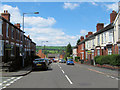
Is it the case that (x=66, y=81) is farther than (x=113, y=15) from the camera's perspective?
No

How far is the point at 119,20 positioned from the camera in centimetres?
2430

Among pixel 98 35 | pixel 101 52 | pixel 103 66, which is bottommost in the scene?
pixel 103 66

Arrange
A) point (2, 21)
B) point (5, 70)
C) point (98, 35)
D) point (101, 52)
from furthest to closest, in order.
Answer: point (98, 35) → point (101, 52) → point (2, 21) → point (5, 70)

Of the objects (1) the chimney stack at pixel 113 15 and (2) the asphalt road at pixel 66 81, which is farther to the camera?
(1) the chimney stack at pixel 113 15

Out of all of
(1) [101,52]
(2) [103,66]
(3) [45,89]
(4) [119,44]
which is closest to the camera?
(3) [45,89]

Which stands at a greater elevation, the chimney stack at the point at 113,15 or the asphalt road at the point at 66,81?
the chimney stack at the point at 113,15

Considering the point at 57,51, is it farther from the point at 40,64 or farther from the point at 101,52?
the point at 40,64

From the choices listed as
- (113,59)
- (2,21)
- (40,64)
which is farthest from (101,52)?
(2,21)

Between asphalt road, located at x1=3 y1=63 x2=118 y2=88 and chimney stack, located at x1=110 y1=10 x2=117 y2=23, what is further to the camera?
chimney stack, located at x1=110 y1=10 x2=117 y2=23

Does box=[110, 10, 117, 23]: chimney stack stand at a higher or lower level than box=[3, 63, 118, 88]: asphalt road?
higher

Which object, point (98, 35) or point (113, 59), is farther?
point (98, 35)

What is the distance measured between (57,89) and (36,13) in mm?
15137

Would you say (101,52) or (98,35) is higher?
(98,35)

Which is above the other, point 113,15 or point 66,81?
point 113,15
